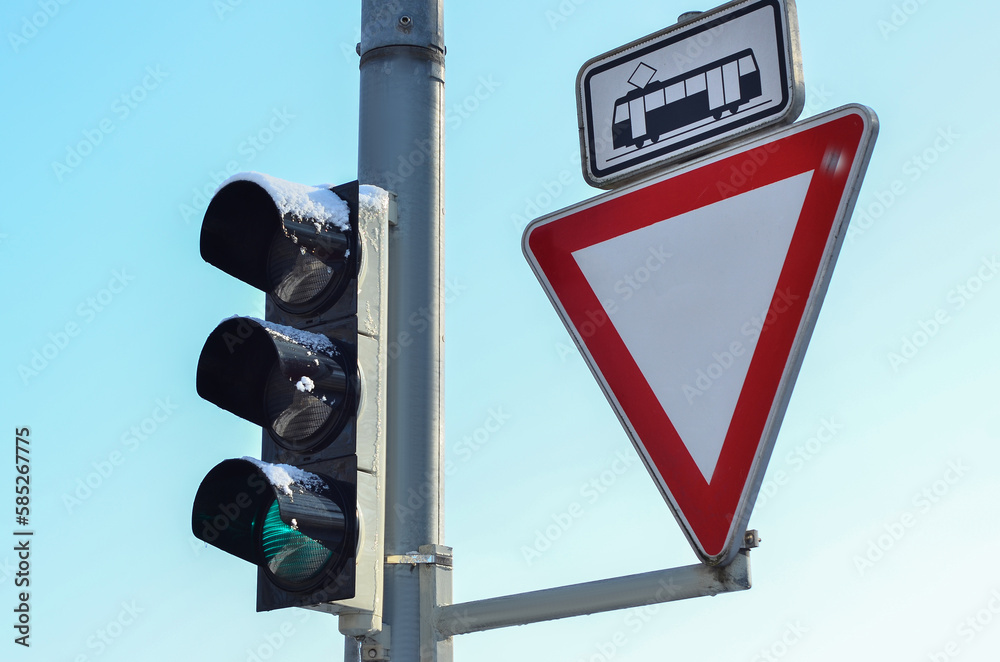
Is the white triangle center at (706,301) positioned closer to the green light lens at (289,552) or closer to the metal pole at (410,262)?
the metal pole at (410,262)

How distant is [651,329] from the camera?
2.53 m

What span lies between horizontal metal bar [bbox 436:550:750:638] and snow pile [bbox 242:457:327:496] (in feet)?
1.32

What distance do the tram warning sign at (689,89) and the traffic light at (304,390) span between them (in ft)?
1.99

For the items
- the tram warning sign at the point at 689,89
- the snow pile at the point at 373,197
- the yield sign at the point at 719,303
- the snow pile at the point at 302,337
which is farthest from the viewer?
the snow pile at the point at 373,197

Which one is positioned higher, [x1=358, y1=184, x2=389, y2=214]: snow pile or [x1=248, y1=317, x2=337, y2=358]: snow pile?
[x1=358, y1=184, x2=389, y2=214]: snow pile

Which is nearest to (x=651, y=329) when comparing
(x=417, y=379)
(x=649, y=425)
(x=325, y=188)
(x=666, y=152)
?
(x=649, y=425)

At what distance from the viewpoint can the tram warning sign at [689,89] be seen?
8.52 feet

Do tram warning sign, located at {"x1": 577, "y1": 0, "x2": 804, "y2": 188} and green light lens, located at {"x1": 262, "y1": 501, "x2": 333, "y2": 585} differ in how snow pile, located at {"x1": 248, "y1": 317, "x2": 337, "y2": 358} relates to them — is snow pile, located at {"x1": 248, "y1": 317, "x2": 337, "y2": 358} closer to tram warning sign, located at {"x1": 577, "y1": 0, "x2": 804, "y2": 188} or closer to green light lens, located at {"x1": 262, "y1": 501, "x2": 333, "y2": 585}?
green light lens, located at {"x1": 262, "y1": 501, "x2": 333, "y2": 585}

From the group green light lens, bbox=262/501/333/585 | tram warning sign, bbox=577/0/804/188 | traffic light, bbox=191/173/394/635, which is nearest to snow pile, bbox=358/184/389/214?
traffic light, bbox=191/173/394/635

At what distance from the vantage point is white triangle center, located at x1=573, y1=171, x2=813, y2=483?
2408 mm

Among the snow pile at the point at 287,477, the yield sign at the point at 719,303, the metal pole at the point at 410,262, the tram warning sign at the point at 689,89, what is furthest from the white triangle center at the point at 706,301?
the snow pile at the point at 287,477

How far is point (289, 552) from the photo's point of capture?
8.85 ft

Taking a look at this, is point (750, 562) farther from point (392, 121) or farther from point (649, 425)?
point (392, 121)

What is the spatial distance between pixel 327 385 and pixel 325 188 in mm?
506
